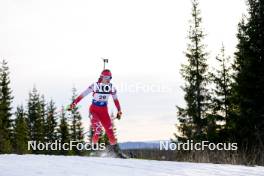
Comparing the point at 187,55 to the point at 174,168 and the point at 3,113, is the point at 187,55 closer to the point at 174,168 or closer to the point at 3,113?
the point at 3,113

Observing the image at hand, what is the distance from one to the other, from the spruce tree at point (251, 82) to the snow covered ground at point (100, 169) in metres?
→ 14.3

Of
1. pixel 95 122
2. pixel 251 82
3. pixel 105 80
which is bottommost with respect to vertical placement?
pixel 95 122

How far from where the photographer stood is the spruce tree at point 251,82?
21.7 m

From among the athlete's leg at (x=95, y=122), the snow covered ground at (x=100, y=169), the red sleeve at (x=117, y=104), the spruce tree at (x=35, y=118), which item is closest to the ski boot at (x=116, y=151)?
the athlete's leg at (x=95, y=122)

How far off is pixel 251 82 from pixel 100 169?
673 inches

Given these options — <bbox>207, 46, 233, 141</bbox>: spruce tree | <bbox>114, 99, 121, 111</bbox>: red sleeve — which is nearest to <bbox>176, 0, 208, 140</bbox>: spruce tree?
<bbox>207, 46, 233, 141</bbox>: spruce tree

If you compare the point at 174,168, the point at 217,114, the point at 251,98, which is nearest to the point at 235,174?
the point at 174,168

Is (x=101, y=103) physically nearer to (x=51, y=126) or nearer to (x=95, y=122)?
(x=95, y=122)

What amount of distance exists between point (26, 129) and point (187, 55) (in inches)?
833

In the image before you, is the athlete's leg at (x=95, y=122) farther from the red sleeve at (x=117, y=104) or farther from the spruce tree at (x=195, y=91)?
the spruce tree at (x=195, y=91)

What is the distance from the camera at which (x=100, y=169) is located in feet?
20.1

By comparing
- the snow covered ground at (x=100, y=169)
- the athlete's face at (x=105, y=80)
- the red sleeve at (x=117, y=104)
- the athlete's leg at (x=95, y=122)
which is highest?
the athlete's face at (x=105, y=80)

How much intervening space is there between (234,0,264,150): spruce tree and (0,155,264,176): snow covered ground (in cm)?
1432

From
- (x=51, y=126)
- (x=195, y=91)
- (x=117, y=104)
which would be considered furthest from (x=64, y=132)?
(x=117, y=104)
